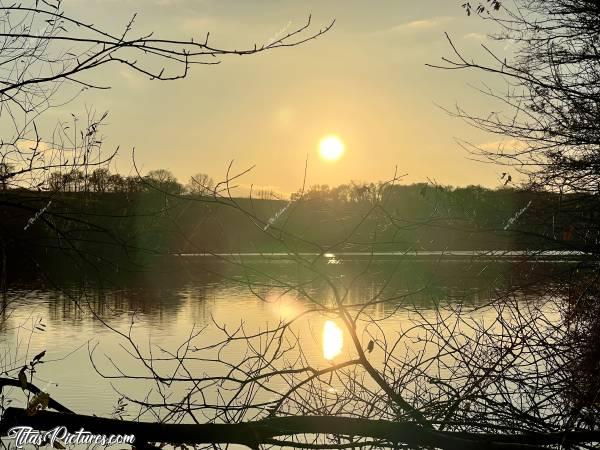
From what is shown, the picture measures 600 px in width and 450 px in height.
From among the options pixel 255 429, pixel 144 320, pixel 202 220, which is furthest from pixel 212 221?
pixel 144 320

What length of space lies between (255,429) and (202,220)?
4.55 ft

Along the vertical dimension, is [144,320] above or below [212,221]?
below

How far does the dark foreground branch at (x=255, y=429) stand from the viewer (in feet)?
5.75

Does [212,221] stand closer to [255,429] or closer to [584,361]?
[255,429]

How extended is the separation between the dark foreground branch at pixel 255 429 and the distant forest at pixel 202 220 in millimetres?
790

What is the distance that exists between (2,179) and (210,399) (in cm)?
1277

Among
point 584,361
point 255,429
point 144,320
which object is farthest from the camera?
point 144,320

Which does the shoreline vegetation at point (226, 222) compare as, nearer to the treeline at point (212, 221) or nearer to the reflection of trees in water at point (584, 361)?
the treeline at point (212, 221)

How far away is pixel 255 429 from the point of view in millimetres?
1861

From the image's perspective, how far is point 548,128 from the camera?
6875 millimetres

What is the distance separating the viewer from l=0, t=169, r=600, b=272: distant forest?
267cm

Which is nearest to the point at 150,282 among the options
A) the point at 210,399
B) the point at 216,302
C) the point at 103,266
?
the point at 216,302

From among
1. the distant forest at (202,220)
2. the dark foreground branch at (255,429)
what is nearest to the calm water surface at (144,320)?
the distant forest at (202,220)

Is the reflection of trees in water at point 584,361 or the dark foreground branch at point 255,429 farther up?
the dark foreground branch at point 255,429
